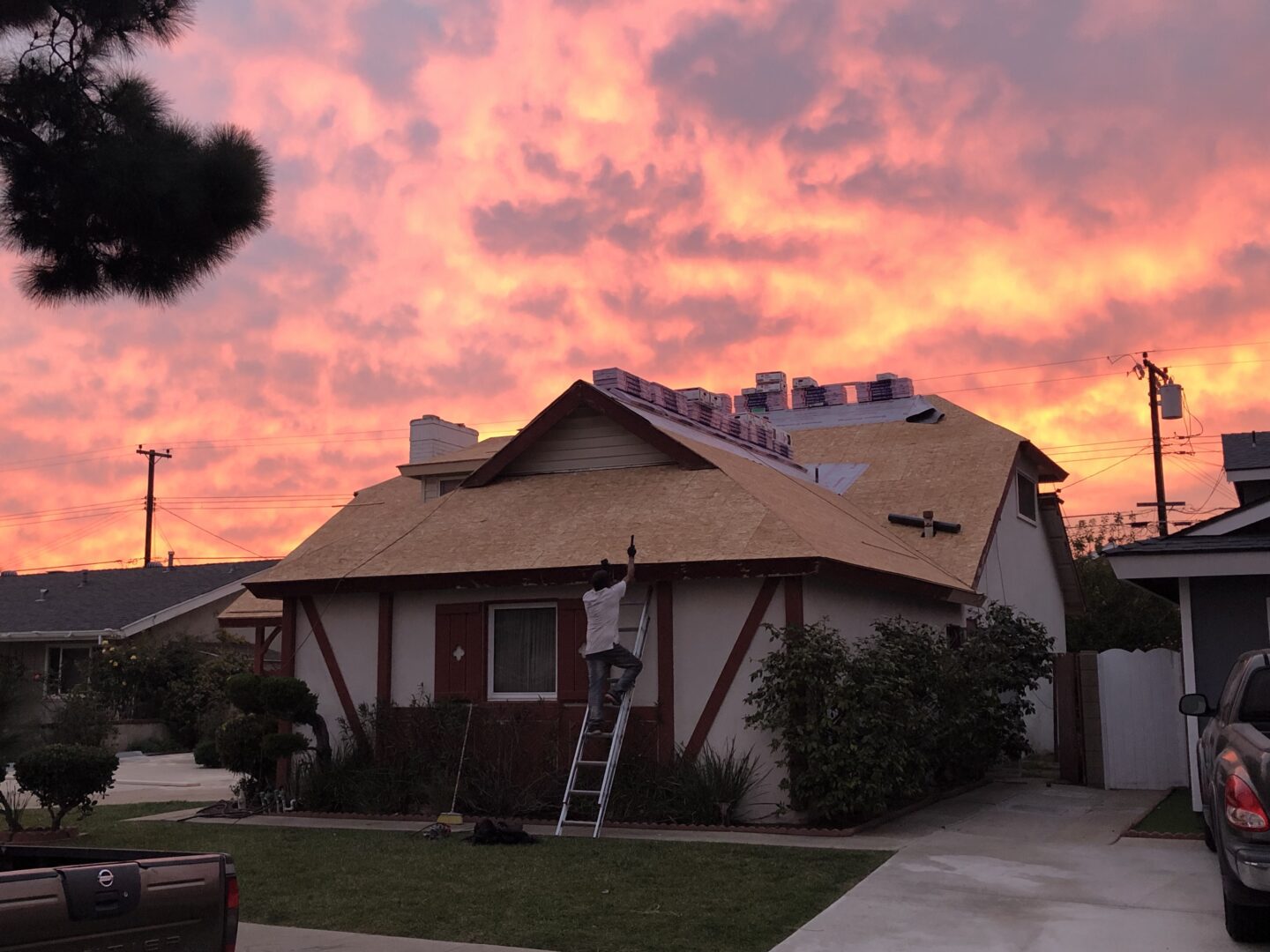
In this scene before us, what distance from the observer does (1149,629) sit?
1228 inches

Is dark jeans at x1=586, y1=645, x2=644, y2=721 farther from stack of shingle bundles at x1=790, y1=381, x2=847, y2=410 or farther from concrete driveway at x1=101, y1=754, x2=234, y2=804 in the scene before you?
stack of shingle bundles at x1=790, y1=381, x2=847, y2=410

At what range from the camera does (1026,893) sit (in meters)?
9.52

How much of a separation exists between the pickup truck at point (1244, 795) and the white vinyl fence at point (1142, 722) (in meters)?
6.58

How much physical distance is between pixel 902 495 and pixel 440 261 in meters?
8.72

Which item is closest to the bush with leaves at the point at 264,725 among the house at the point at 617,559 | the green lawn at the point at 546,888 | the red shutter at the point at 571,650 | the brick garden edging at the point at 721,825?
the house at the point at 617,559

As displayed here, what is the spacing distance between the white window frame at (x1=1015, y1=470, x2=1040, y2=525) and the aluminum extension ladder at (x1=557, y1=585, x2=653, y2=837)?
10883 mm

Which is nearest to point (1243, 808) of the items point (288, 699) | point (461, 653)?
point (461, 653)

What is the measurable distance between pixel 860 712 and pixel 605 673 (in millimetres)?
2728

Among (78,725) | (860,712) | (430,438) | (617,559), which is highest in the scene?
(430,438)

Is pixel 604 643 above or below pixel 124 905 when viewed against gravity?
above

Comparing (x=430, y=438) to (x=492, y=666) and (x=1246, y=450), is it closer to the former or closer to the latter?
(x=492, y=666)

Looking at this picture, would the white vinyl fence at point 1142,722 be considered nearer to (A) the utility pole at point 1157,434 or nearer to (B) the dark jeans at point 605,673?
(B) the dark jeans at point 605,673

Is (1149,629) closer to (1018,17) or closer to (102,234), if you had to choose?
(1018,17)

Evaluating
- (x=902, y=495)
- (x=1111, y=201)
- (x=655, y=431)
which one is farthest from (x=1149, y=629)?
(x=655, y=431)
